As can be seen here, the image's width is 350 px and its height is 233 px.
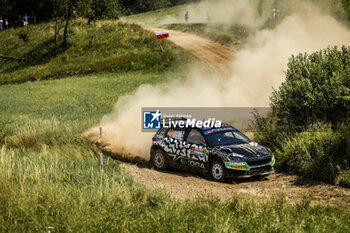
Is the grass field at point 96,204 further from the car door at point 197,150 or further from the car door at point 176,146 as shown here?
the car door at point 197,150

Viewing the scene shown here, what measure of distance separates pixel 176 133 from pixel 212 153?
1837 mm

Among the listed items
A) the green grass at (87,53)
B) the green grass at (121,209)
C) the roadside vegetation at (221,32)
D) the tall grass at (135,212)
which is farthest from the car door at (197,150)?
the roadside vegetation at (221,32)

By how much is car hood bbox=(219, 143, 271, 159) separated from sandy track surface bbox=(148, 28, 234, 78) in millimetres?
20670

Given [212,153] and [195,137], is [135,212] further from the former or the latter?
[195,137]

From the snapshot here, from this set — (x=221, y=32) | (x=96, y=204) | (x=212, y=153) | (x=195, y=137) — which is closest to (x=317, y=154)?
(x=212, y=153)

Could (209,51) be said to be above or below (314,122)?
above

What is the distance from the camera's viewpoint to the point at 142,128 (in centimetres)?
1883

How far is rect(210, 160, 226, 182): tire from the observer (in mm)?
13384

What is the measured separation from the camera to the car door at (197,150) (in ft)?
45.9

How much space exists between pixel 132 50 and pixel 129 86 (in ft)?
34.4

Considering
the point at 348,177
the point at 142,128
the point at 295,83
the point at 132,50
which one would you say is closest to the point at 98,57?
the point at 132,50

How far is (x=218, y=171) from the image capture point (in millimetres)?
13594

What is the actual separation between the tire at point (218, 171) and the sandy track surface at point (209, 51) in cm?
2116

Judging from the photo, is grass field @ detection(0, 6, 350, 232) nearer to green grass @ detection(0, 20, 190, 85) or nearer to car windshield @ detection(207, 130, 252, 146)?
car windshield @ detection(207, 130, 252, 146)
